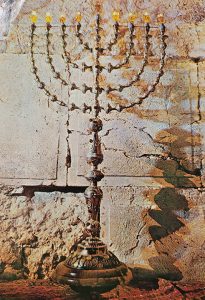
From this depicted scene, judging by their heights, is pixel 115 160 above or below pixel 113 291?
above

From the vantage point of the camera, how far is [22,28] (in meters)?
1.58

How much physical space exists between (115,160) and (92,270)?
19.9 inches

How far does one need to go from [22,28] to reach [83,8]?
30 centimetres

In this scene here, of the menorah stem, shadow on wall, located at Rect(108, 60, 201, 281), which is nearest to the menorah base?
the menorah stem

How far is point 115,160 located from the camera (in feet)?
4.68

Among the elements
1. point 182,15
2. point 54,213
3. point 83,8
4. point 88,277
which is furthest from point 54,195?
point 182,15

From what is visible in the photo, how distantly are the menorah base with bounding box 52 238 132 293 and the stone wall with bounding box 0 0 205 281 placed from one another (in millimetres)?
224

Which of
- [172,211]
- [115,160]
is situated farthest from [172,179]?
[115,160]

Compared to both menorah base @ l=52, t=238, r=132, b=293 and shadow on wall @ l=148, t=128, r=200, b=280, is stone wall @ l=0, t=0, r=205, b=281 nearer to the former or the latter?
shadow on wall @ l=148, t=128, r=200, b=280

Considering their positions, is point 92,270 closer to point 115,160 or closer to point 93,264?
point 93,264

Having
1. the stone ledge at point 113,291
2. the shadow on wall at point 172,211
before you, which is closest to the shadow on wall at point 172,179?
the shadow on wall at point 172,211

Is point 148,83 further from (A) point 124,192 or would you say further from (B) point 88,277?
(B) point 88,277

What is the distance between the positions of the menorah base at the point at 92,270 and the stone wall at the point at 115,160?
0.22m

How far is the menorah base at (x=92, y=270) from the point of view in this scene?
3.34 feet
